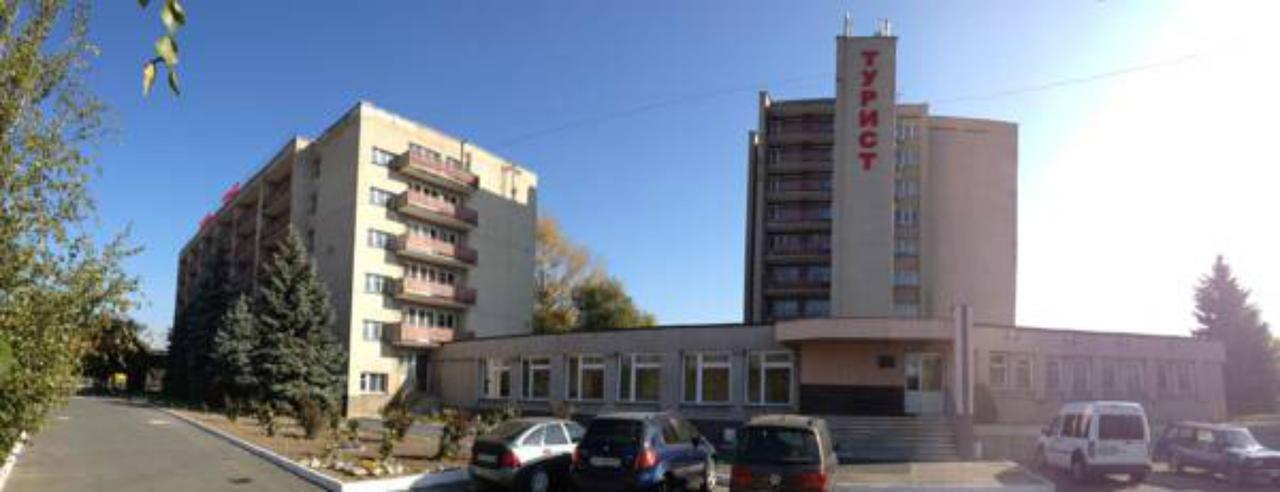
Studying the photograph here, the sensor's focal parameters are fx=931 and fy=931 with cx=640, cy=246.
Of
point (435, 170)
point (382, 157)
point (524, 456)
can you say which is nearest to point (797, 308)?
point (435, 170)

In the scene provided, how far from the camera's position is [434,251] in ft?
171

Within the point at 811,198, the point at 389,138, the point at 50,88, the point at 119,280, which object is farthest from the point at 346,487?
the point at 811,198

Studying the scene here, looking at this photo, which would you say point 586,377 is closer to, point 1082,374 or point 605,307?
point 1082,374

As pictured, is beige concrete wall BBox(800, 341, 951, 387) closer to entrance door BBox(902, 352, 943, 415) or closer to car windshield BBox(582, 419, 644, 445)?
entrance door BBox(902, 352, 943, 415)

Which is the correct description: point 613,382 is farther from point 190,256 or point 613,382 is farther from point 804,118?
point 190,256

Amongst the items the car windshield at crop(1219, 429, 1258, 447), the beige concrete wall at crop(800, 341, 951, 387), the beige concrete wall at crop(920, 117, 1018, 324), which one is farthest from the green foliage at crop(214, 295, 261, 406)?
the beige concrete wall at crop(920, 117, 1018, 324)

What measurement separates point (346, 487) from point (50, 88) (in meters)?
8.14

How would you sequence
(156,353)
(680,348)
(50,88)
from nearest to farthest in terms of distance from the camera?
(50,88), (680,348), (156,353)

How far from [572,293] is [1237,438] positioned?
171ft

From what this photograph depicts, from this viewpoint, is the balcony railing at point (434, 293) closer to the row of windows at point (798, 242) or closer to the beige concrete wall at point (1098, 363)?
the row of windows at point (798, 242)

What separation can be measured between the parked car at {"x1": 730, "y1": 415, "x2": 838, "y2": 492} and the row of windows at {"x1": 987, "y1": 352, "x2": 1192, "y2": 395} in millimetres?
20586

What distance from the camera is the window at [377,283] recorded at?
49406 mm

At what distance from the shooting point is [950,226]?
59281mm

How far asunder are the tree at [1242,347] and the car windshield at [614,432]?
154 ft
